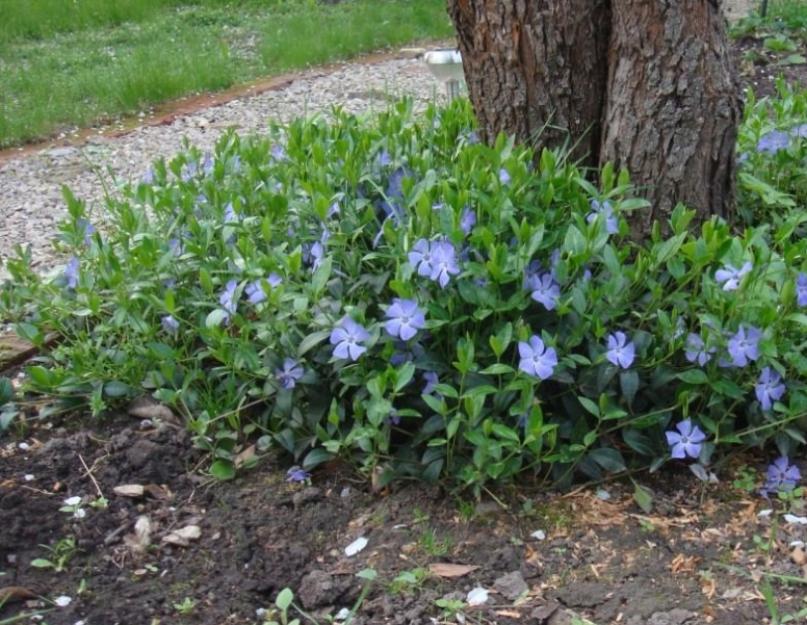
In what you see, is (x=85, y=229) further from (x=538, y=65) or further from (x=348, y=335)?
(x=538, y=65)

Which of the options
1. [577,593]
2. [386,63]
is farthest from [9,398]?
[386,63]

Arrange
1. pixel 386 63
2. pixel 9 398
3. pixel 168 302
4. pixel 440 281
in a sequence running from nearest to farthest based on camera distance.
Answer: pixel 440 281 → pixel 168 302 → pixel 9 398 → pixel 386 63

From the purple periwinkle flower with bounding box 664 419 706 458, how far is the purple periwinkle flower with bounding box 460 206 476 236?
0.68 metres

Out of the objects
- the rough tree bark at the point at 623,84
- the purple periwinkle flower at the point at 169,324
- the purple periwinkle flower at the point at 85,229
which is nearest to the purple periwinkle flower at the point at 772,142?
the rough tree bark at the point at 623,84

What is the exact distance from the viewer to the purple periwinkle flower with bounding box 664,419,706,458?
2.57 meters

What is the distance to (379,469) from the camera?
2.71 metres

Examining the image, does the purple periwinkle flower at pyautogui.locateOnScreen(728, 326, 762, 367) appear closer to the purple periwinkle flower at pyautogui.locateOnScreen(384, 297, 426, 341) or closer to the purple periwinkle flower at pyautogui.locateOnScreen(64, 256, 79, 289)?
the purple periwinkle flower at pyautogui.locateOnScreen(384, 297, 426, 341)

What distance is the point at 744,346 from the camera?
98.9 inches

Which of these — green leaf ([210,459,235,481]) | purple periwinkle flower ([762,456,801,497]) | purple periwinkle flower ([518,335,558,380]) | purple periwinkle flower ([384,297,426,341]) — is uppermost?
purple periwinkle flower ([384,297,426,341])

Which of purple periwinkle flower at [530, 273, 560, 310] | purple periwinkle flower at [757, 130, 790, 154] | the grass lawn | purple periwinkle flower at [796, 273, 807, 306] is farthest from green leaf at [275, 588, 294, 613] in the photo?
the grass lawn

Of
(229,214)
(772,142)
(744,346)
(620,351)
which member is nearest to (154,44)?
(229,214)

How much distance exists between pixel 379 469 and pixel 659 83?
50.4 inches

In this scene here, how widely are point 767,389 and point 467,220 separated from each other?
804 mm

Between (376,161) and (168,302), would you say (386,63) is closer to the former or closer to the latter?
(376,161)
